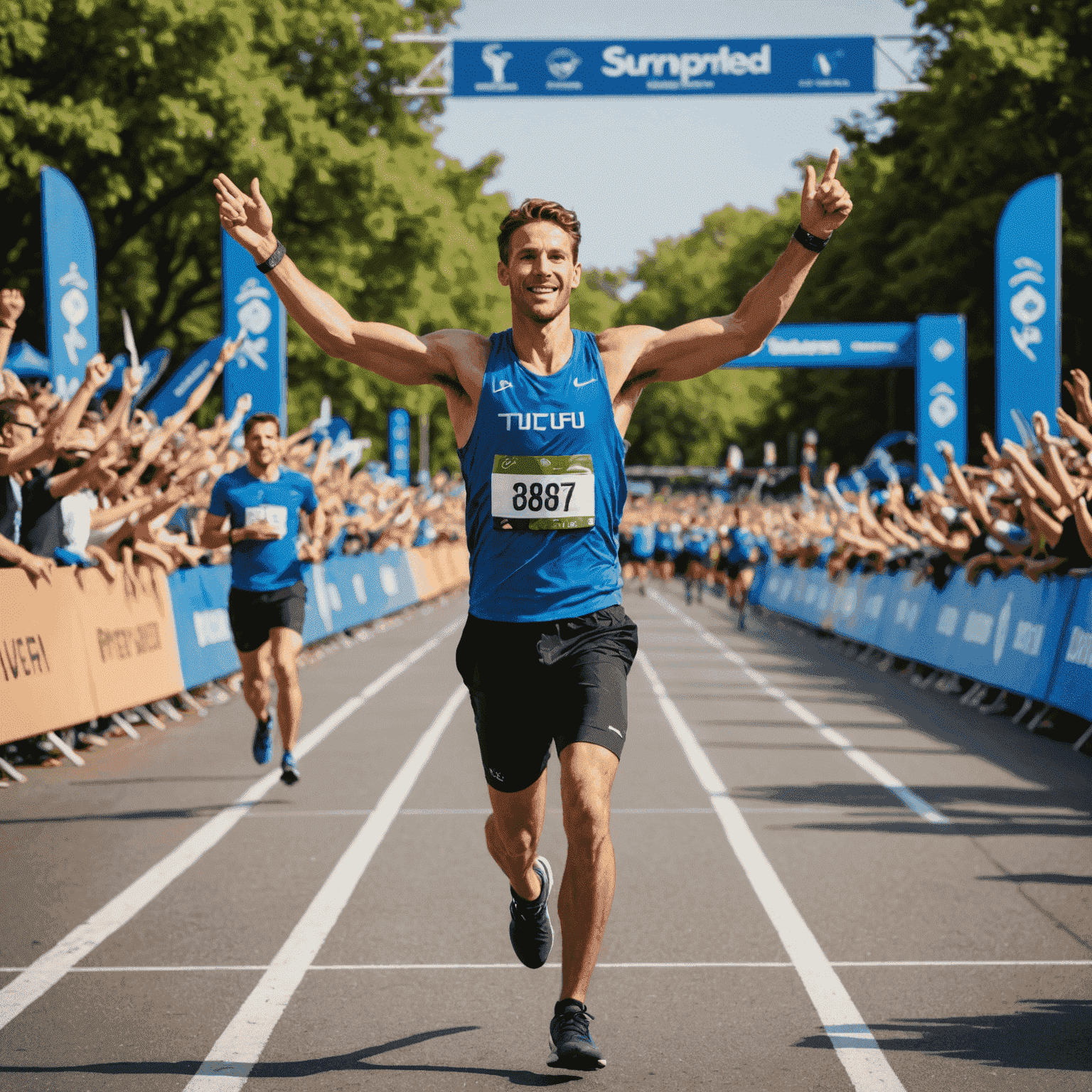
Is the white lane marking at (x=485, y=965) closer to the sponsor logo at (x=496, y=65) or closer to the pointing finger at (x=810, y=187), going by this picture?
the pointing finger at (x=810, y=187)

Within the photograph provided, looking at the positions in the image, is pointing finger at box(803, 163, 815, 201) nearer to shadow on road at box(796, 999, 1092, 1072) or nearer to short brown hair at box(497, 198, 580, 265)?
short brown hair at box(497, 198, 580, 265)

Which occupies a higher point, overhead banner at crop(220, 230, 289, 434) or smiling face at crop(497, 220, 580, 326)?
overhead banner at crop(220, 230, 289, 434)

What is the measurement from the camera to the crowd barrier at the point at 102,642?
11.0 meters

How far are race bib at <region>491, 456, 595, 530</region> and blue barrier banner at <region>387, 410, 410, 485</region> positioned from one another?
3535 centimetres

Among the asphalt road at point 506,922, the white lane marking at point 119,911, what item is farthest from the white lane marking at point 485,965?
the white lane marking at point 119,911

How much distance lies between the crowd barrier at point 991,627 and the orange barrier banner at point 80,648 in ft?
21.9

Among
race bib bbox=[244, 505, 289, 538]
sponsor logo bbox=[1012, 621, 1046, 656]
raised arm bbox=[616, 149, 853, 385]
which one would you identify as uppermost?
raised arm bbox=[616, 149, 853, 385]

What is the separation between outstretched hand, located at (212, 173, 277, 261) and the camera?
4.95m

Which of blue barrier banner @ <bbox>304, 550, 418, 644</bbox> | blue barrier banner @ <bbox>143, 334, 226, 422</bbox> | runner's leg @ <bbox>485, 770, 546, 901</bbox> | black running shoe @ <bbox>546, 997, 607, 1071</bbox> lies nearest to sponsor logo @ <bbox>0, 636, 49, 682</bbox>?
runner's leg @ <bbox>485, 770, 546, 901</bbox>

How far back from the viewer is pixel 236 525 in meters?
10.3

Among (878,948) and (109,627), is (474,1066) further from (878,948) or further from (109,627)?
(109,627)

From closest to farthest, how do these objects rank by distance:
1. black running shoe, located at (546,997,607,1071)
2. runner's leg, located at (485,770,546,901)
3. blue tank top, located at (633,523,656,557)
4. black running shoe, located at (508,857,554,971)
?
black running shoe, located at (546,997,607,1071)
runner's leg, located at (485,770,546,901)
black running shoe, located at (508,857,554,971)
blue tank top, located at (633,523,656,557)

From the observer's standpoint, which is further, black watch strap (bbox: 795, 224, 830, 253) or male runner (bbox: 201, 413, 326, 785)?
male runner (bbox: 201, 413, 326, 785)

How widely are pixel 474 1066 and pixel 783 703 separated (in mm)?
11386
